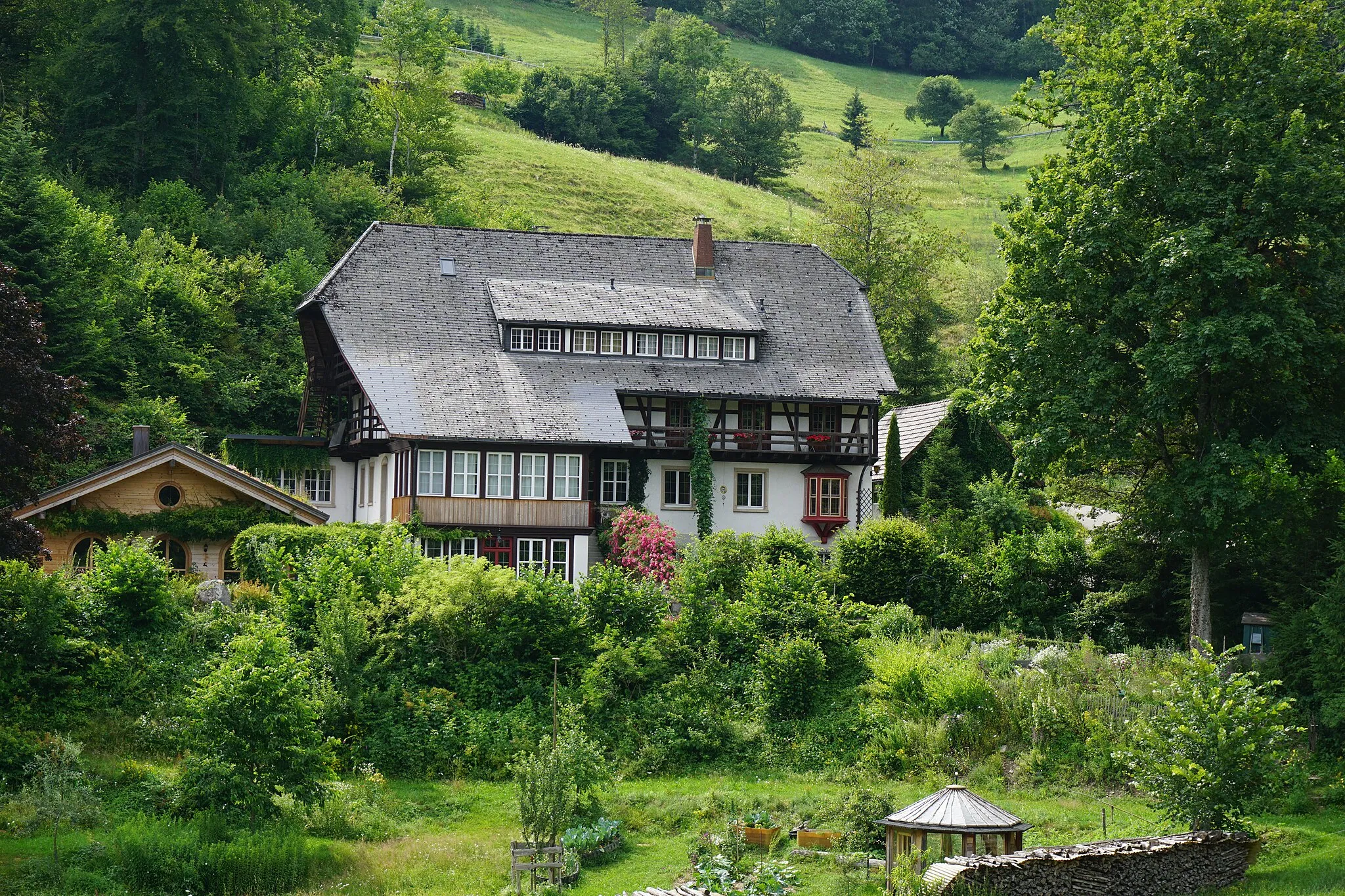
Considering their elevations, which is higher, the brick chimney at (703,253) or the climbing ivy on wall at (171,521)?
the brick chimney at (703,253)

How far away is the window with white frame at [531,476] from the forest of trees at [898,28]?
11578 centimetres

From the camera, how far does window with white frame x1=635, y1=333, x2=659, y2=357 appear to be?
163 feet

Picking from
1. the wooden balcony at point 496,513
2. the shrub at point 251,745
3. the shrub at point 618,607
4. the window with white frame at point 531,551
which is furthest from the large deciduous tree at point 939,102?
the shrub at point 251,745

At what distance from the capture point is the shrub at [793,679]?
35.1 m

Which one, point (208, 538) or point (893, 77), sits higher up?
point (893, 77)

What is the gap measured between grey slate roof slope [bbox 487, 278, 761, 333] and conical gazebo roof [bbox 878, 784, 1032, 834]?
27428 mm

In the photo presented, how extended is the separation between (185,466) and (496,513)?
849cm

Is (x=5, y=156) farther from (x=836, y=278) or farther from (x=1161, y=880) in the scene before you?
(x=1161, y=880)

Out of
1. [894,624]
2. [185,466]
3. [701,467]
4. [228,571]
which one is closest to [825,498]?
[701,467]

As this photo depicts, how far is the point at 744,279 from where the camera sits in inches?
2109

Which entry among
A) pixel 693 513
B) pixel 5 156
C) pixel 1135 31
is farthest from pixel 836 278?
pixel 5 156

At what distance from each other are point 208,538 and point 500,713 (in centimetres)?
1271

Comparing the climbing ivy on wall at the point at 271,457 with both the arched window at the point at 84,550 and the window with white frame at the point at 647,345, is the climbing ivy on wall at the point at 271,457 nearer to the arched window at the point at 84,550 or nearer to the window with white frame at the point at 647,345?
the arched window at the point at 84,550

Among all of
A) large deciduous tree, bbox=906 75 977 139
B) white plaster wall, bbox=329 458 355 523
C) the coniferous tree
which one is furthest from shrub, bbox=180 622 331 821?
large deciduous tree, bbox=906 75 977 139
